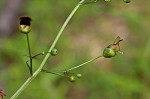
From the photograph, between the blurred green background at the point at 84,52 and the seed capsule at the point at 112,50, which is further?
the blurred green background at the point at 84,52

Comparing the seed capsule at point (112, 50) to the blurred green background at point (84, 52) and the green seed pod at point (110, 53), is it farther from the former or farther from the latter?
the blurred green background at point (84, 52)

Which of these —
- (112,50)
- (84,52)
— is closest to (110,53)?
(112,50)

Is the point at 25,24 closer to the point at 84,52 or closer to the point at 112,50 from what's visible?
the point at 112,50

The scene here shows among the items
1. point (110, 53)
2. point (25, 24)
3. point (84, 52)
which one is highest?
point (25, 24)

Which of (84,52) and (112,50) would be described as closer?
(112,50)

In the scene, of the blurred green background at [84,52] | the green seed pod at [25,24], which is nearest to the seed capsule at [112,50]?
the green seed pod at [25,24]

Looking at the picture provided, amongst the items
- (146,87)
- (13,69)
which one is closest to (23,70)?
(13,69)

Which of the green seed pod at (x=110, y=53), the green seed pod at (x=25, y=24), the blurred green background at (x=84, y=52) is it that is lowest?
the blurred green background at (x=84, y=52)

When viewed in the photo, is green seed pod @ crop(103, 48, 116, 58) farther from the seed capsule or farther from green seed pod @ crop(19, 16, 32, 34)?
green seed pod @ crop(19, 16, 32, 34)
